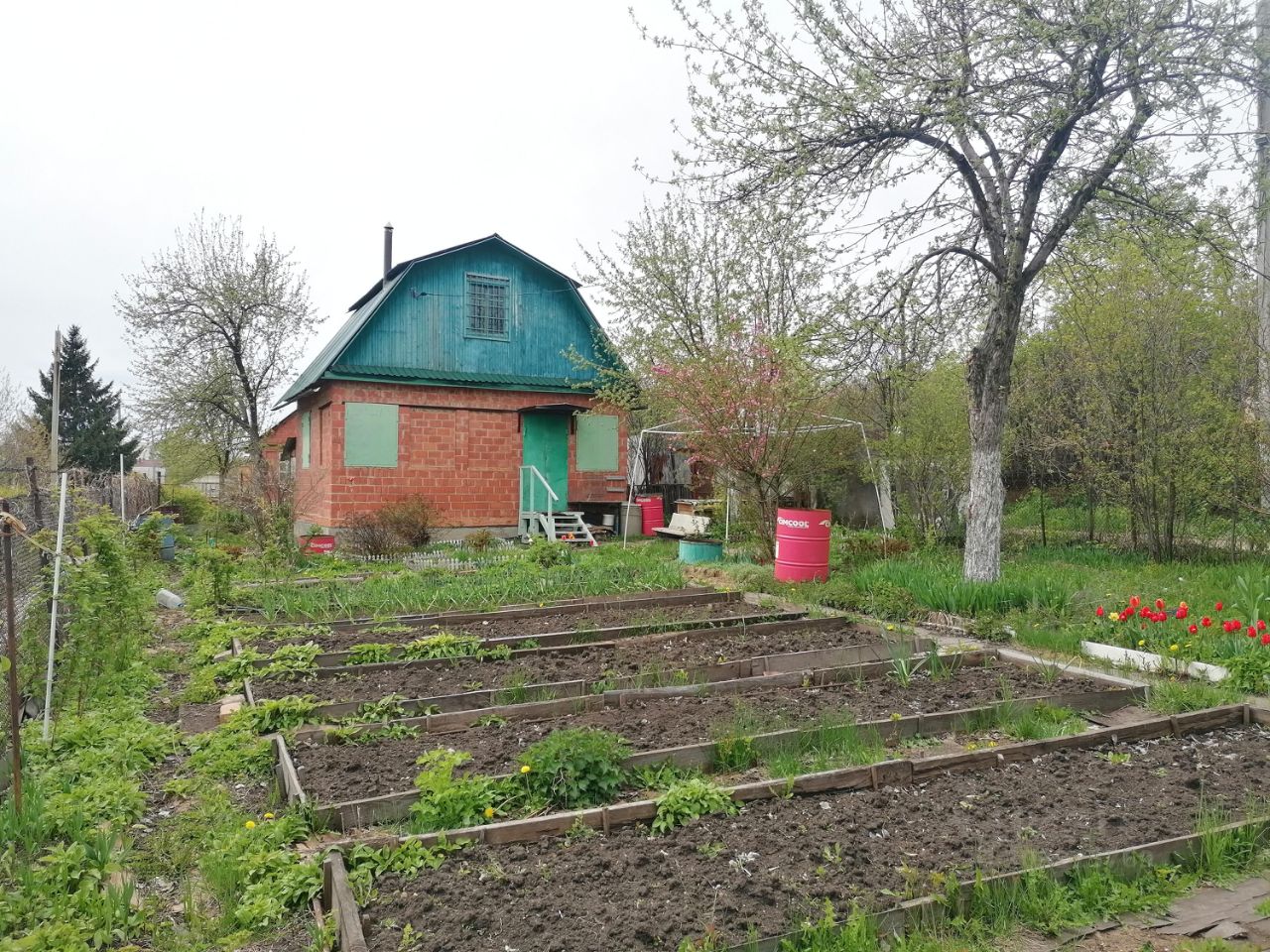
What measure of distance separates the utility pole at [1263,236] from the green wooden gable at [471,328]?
12.4 metres

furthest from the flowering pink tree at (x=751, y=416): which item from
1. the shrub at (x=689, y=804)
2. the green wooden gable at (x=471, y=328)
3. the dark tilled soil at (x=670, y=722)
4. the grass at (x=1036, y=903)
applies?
the grass at (x=1036, y=903)

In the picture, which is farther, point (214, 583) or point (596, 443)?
point (596, 443)

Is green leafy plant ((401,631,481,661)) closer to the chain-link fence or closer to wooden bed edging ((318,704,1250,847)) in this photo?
the chain-link fence

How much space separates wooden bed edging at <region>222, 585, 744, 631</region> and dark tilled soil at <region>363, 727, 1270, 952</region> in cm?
514

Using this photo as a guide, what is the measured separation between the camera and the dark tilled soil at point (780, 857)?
275 cm

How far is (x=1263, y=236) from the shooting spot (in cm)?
1068

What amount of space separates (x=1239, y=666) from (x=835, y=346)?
4.94m

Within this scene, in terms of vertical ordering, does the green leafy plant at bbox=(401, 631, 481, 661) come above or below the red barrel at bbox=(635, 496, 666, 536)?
below

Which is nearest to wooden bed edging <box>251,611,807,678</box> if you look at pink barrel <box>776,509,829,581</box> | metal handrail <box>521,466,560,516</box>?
pink barrel <box>776,509,829,581</box>

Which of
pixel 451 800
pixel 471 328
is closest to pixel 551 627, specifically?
pixel 451 800

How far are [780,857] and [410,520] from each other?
13174 millimetres

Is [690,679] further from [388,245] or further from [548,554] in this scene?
[388,245]

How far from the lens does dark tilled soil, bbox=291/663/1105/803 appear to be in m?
4.14

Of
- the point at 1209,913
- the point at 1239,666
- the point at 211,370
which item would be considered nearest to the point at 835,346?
the point at 1239,666
